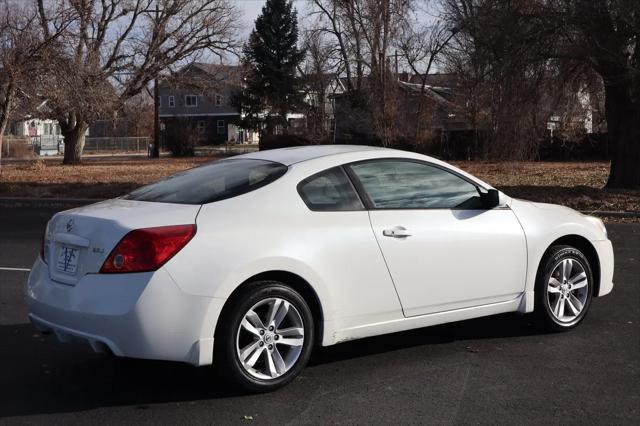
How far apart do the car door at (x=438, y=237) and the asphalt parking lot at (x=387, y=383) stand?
488mm

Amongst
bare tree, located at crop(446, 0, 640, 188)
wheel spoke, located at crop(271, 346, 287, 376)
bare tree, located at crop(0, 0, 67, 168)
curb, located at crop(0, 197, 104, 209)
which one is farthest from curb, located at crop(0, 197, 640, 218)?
wheel spoke, located at crop(271, 346, 287, 376)

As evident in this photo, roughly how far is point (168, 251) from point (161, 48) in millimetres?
36453

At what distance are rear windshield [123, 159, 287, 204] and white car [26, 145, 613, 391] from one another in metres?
0.02

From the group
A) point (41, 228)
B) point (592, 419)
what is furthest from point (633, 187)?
point (592, 419)

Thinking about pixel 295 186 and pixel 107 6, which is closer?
pixel 295 186

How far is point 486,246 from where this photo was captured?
18.4 ft

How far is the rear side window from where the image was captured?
5086 millimetres

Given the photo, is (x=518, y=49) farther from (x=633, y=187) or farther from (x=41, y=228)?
(x=41, y=228)

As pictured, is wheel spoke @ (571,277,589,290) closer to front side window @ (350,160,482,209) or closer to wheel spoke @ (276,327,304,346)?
front side window @ (350,160,482,209)

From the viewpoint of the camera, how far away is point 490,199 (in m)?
5.71

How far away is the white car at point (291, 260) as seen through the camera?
4.45m

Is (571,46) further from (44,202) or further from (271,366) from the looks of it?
(271,366)

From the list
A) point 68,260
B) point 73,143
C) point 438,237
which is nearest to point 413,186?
point 438,237

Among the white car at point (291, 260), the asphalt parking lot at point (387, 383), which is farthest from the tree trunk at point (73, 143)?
the white car at point (291, 260)
